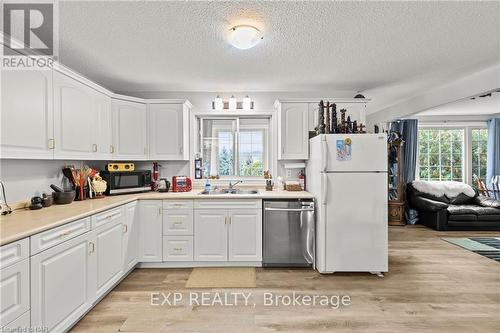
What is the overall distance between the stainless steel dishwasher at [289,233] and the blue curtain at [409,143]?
427cm

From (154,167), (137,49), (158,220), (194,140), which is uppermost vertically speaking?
(137,49)

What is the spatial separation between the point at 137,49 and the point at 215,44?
82cm

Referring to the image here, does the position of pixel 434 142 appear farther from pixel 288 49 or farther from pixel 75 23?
pixel 75 23

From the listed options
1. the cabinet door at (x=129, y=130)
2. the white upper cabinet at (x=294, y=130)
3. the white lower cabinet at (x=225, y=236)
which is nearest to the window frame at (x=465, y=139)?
the white upper cabinet at (x=294, y=130)

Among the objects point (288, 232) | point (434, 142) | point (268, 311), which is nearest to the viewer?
point (268, 311)

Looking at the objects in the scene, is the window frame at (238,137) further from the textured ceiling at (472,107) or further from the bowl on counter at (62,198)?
the textured ceiling at (472,107)

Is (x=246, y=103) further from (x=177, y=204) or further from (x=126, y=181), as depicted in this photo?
(x=126, y=181)

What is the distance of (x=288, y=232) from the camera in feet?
10.0

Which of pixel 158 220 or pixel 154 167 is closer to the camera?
pixel 158 220

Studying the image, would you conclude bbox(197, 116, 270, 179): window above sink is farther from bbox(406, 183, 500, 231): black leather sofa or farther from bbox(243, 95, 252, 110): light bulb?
bbox(406, 183, 500, 231): black leather sofa

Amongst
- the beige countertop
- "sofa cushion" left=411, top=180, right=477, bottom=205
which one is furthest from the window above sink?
"sofa cushion" left=411, top=180, right=477, bottom=205

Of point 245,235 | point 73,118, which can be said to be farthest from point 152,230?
point 73,118

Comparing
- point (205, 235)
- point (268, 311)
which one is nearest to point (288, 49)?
point (205, 235)

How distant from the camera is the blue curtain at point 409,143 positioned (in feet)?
19.7
